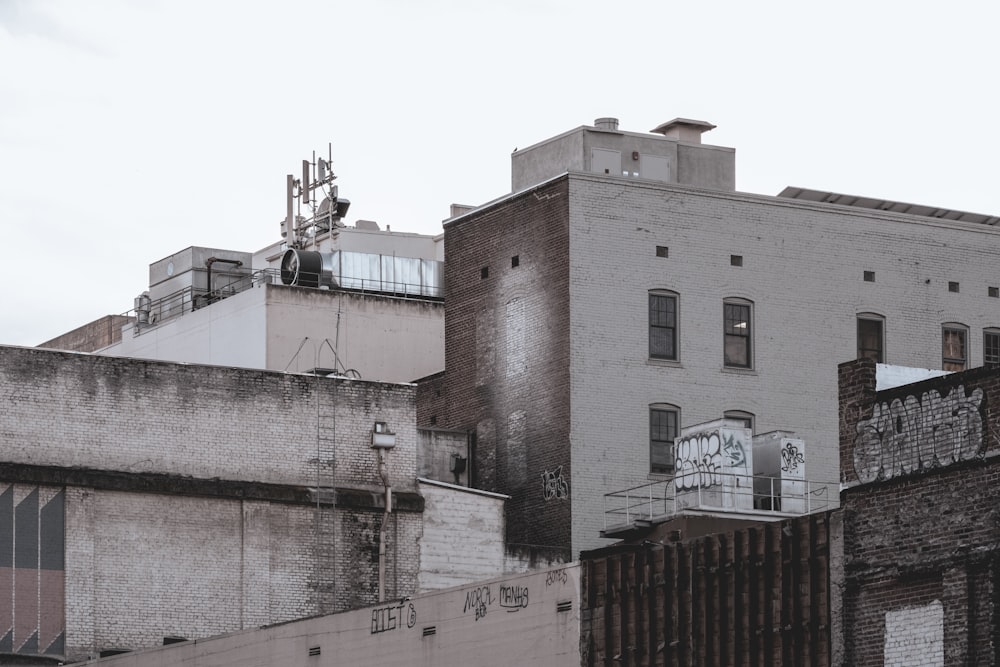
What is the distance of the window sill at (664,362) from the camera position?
176ft

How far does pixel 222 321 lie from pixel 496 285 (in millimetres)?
9760

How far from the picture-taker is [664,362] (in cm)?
5375

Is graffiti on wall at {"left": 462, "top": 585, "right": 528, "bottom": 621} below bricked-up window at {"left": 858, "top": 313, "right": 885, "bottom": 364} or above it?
below

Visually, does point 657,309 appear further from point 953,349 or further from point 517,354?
point 953,349

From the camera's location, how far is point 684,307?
54.2 m

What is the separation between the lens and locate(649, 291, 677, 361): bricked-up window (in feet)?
177

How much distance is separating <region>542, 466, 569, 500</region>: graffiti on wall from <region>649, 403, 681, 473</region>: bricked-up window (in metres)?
2.38

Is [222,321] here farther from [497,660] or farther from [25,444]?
[497,660]

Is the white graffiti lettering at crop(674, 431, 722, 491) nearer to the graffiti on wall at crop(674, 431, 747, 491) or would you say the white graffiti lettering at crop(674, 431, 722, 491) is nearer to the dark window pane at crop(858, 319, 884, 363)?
the graffiti on wall at crop(674, 431, 747, 491)

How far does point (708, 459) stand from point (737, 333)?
8.41 meters

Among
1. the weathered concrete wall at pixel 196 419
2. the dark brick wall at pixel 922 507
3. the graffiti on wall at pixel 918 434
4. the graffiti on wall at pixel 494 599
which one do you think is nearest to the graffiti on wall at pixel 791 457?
the weathered concrete wall at pixel 196 419

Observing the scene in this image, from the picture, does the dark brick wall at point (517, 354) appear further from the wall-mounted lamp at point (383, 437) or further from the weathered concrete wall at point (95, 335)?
the weathered concrete wall at point (95, 335)

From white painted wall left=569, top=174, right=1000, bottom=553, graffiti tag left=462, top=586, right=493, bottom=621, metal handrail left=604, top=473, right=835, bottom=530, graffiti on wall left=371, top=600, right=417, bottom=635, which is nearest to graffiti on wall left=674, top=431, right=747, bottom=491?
metal handrail left=604, top=473, right=835, bottom=530

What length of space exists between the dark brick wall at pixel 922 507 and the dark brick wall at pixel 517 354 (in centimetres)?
2121
